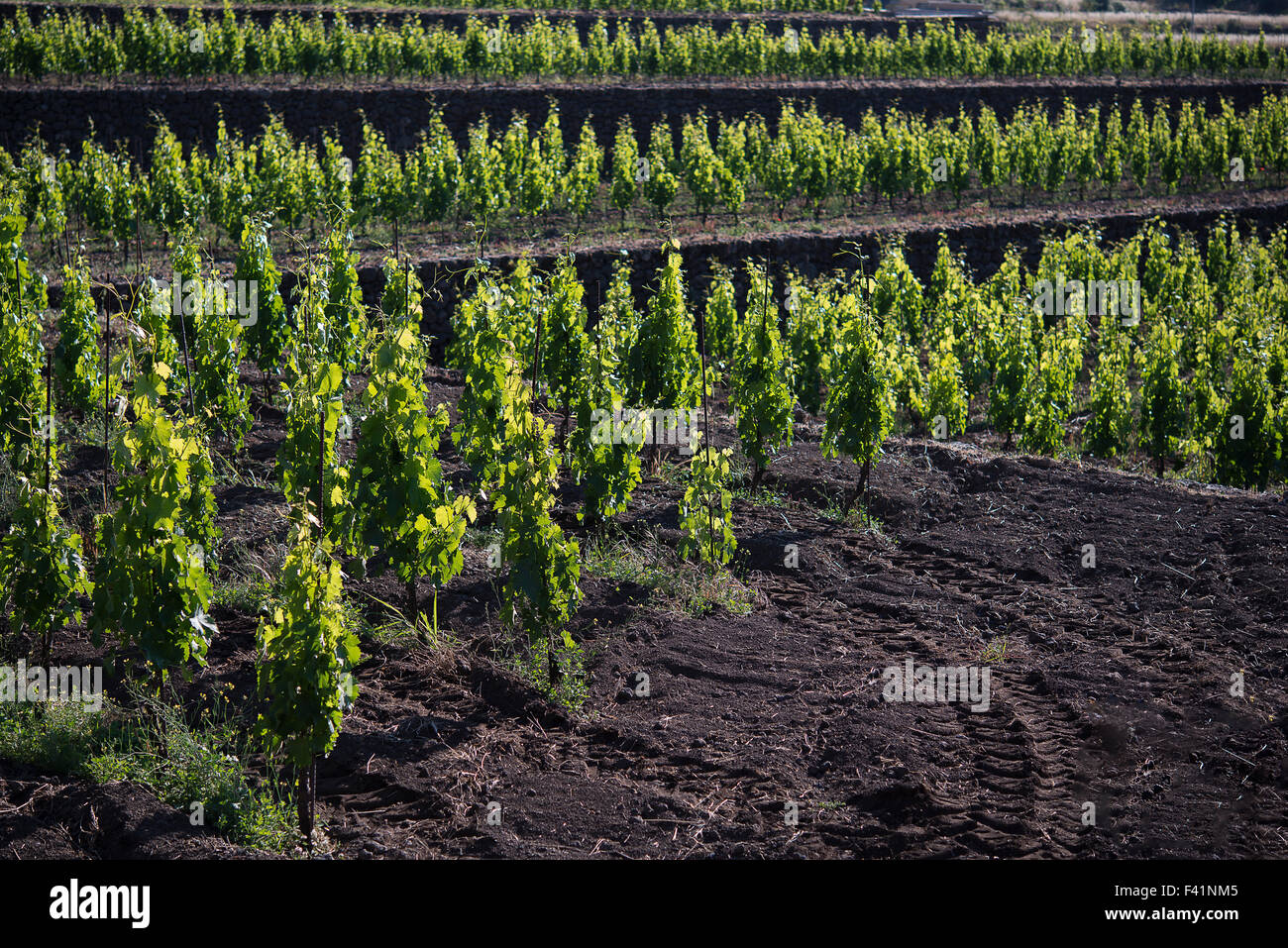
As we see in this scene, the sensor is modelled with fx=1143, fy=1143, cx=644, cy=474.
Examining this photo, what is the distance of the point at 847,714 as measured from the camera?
6.09 metres

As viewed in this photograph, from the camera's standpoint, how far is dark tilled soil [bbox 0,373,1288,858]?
521cm

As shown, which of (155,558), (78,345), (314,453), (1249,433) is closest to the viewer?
(155,558)

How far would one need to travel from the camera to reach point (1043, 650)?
6863 millimetres

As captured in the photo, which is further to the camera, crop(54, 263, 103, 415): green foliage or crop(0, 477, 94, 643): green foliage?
crop(54, 263, 103, 415): green foliage

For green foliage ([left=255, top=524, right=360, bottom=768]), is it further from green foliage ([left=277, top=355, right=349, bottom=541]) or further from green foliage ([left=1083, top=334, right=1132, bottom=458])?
green foliage ([left=1083, top=334, right=1132, bottom=458])

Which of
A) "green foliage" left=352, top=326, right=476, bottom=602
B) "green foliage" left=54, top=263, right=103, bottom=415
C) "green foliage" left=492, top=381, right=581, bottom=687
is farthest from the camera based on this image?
"green foliage" left=54, top=263, right=103, bottom=415

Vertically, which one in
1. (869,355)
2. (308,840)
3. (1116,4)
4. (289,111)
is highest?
(1116,4)

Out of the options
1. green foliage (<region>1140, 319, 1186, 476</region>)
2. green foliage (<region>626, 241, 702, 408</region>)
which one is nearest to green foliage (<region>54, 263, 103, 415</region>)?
green foliage (<region>626, 241, 702, 408</region>)

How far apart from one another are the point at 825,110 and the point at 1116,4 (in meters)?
28.0

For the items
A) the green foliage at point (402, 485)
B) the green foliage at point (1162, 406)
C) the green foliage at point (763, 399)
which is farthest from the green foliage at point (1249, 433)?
the green foliage at point (402, 485)

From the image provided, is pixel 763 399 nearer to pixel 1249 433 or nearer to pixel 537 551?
pixel 537 551

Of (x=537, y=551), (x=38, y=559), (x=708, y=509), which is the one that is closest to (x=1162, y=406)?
(x=708, y=509)
